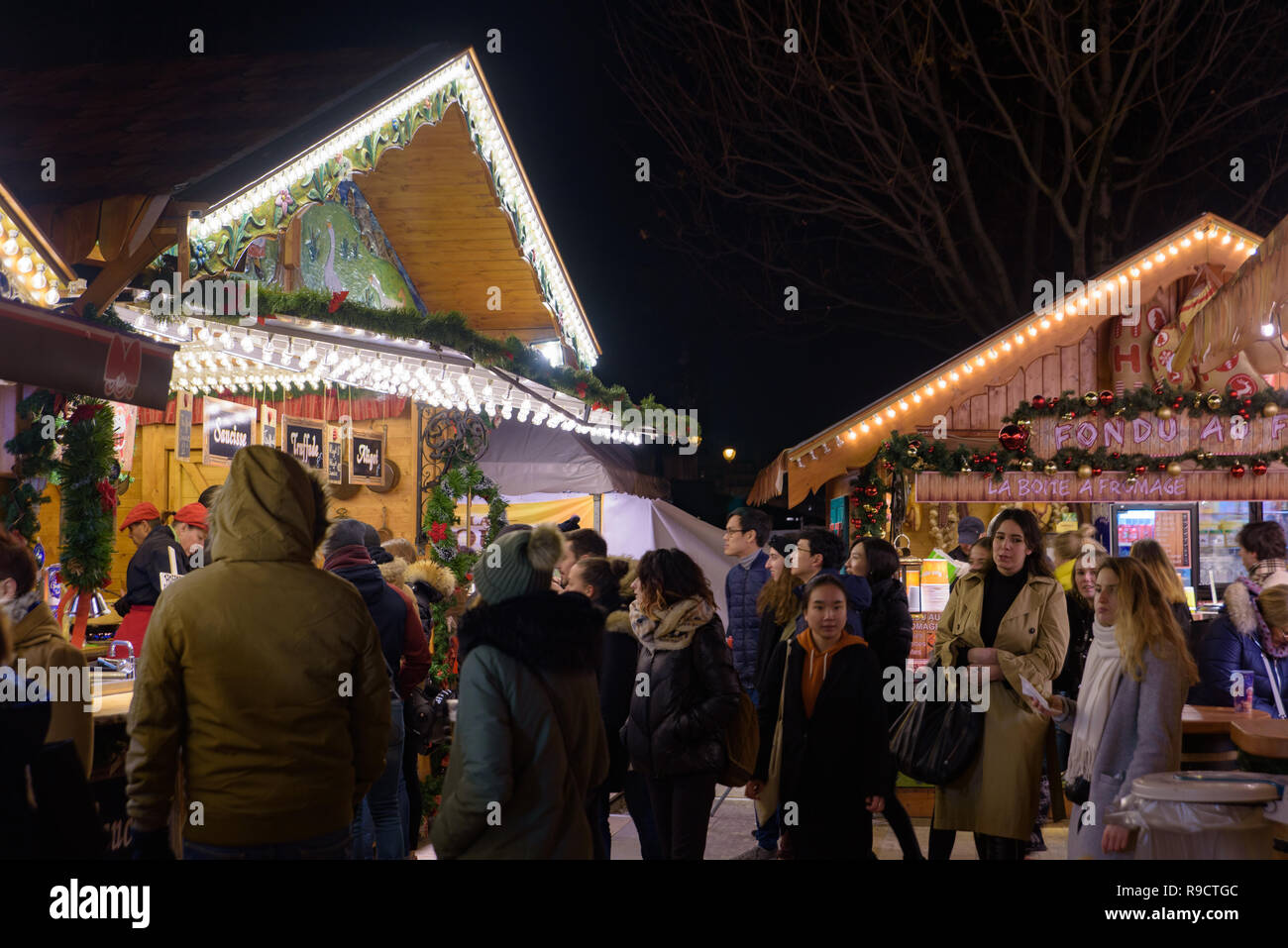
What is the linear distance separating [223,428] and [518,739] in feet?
19.0

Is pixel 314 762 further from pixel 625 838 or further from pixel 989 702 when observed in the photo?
pixel 625 838

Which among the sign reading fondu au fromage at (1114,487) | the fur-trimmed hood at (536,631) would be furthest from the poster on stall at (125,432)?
the sign reading fondu au fromage at (1114,487)

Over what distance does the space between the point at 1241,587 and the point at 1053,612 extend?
5.28 feet

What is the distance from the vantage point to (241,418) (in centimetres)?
877

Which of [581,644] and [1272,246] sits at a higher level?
[1272,246]

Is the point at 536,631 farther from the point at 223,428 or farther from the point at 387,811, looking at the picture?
the point at 223,428

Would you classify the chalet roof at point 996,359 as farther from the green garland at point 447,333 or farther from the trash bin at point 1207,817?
the trash bin at point 1207,817

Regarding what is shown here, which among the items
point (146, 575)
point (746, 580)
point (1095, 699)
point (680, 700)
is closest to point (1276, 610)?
point (1095, 699)

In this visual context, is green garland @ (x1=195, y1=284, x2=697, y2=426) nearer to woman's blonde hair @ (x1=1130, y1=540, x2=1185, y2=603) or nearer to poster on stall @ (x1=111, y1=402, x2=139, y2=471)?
poster on stall @ (x1=111, y1=402, x2=139, y2=471)

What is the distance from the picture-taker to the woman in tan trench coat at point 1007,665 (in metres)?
5.38

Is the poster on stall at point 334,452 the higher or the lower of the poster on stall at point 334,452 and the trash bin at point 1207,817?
the higher

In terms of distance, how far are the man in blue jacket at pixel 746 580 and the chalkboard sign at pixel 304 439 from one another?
3.81 meters

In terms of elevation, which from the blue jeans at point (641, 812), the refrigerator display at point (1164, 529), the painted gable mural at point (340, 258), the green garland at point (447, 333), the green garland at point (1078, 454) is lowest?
the blue jeans at point (641, 812)

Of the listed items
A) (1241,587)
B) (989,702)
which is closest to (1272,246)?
(1241,587)
